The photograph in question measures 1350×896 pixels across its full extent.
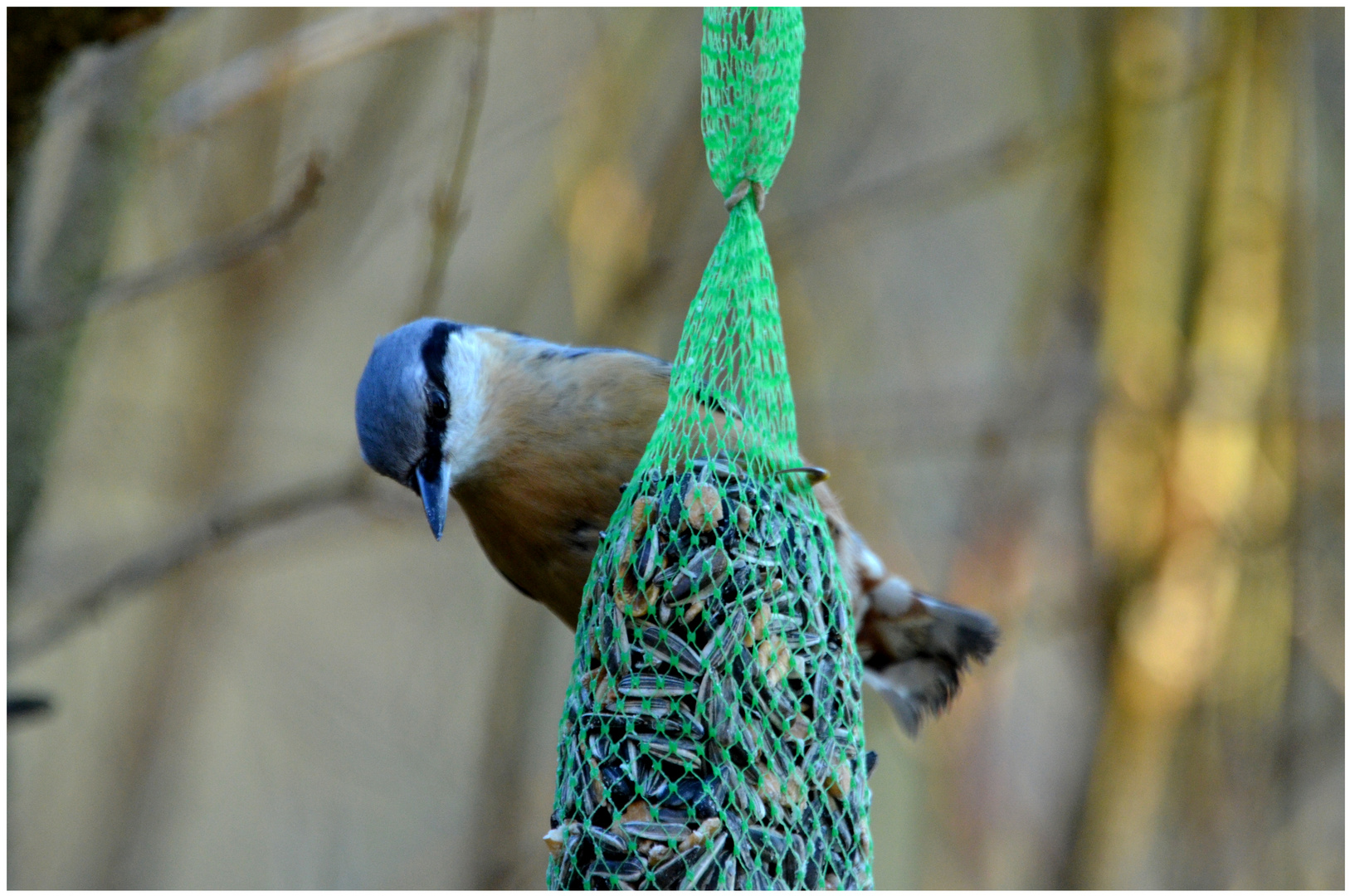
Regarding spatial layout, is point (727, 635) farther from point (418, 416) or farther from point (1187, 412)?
point (1187, 412)

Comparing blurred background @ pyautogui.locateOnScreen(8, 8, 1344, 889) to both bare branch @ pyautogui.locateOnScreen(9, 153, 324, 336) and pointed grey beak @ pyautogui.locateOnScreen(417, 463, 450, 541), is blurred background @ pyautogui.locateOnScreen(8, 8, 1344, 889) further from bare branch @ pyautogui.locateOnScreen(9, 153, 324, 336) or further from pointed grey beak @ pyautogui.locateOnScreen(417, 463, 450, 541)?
pointed grey beak @ pyautogui.locateOnScreen(417, 463, 450, 541)

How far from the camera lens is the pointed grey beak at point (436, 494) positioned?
2.37 m

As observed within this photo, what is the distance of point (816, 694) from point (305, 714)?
4.85 meters

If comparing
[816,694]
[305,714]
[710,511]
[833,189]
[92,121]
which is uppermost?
[833,189]

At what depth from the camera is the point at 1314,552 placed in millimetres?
4957

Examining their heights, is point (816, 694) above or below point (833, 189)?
below

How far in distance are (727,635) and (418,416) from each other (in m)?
0.81

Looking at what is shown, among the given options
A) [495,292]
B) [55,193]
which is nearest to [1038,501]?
[495,292]

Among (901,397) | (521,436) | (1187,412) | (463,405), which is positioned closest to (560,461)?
(521,436)

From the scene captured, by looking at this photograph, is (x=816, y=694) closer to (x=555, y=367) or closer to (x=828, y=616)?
(x=828, y=616)

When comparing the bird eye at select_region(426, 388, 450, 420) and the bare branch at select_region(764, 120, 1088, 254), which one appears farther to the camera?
the bare branch at select_region(764, 120, 1088, 254)

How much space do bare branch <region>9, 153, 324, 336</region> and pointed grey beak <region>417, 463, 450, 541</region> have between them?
2.13ft

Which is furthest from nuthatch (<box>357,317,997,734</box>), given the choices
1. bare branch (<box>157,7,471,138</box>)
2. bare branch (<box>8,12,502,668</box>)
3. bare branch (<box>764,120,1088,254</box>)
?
bare branch (<box>764,120,1088,254</box>)

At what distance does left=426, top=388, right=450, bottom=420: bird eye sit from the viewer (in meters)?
2.54
